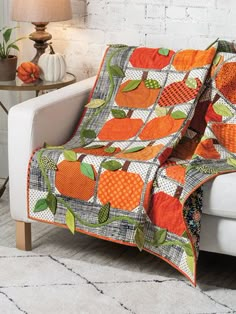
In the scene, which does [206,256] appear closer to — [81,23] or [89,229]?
[89,229]

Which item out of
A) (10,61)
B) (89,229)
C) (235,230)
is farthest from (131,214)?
(10,61)

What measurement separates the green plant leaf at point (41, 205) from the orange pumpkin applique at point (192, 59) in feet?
2.73

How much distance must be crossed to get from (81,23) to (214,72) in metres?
0.95

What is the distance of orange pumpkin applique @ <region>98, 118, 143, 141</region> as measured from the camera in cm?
347

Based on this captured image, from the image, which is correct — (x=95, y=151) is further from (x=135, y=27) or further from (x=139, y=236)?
(x=135, y=27)

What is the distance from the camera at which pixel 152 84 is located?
11.6 feet

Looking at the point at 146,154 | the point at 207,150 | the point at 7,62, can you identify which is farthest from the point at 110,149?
the point at 7,62

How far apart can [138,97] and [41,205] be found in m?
0.66

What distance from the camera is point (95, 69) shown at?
416 cm

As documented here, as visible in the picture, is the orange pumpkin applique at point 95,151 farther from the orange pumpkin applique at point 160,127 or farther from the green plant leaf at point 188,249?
the green plant leaf at point 188,249

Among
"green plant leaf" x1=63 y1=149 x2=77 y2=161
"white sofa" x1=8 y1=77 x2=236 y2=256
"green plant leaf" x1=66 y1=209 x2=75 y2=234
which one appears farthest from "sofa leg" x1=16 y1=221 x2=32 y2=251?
"green plant leaf" x1=63 y1=149 x2=77 y2=161

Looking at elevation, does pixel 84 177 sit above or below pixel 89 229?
above

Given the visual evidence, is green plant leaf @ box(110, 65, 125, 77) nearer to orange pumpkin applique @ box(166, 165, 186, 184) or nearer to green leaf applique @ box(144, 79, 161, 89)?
green leaf applique @ box(144, 79, 161, 89)

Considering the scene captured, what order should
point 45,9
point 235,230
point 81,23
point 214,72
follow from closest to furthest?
point 235,230 → point 214,72 → point 45,9 → point 81,23
